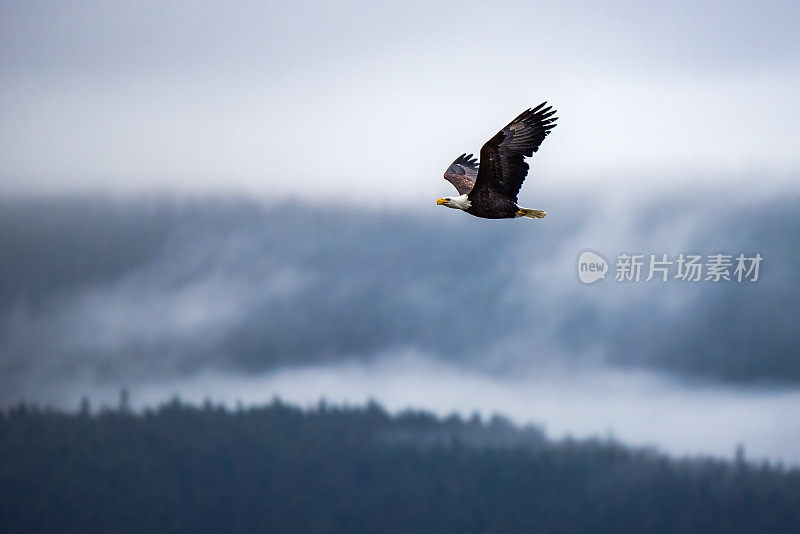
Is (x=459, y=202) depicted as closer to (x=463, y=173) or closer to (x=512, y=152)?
(x=512, y=152)

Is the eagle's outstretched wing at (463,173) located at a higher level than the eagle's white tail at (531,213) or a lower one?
higher

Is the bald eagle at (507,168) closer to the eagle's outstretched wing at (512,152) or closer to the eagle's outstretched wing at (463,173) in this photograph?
the eagle's outstretched wing at (512,152)

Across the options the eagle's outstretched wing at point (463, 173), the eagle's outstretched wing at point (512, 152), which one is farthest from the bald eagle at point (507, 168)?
the eagle's outstretched wing at point (463, 173)

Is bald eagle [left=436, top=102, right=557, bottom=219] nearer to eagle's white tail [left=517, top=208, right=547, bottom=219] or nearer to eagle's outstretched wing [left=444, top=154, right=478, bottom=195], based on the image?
eagle's white tail [left=517, top=208, right=547, bottom=219]

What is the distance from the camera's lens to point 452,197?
2920cm

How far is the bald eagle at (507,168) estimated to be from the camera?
27.8 metres

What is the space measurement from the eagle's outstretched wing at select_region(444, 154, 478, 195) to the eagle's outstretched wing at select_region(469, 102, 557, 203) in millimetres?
3338

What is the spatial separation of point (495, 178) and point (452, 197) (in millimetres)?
1326

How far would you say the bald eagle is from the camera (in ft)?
91.2

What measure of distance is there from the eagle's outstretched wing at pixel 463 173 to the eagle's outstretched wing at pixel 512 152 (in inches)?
131

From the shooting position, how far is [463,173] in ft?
109

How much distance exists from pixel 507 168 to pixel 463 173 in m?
5.27

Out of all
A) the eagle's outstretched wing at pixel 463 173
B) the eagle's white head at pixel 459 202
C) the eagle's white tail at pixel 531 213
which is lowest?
the eagle's white tail at pixel 531 213

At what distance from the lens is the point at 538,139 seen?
2791 centimetres
